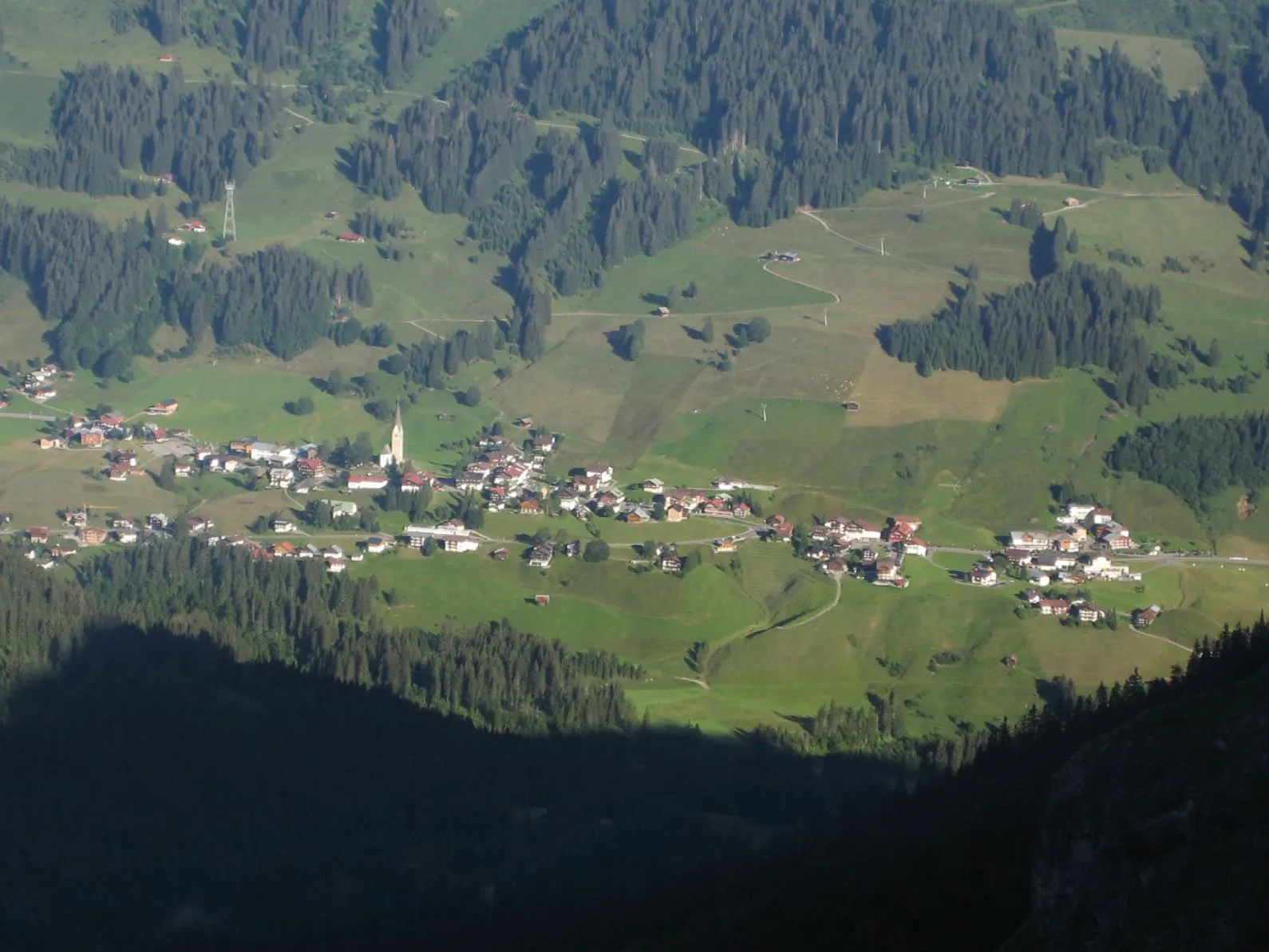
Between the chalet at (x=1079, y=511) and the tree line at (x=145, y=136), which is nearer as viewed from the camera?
the chalet at (x=1079, y=511)

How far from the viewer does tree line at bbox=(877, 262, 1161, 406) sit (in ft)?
468

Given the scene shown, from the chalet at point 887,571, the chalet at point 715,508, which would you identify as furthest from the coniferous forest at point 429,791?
the chalet at point 715,508

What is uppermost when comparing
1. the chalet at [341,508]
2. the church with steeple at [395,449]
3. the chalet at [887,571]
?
the chalet at [887,571]

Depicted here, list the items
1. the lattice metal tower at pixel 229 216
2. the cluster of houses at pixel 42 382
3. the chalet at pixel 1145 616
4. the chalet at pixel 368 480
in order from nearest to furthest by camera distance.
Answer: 1. the chalet at pixel 1145 616
2. the chalet at pixel 368 480
3. the cluster of houses at pixel 42 382
4. the lattice metal tower at pixel 229 216

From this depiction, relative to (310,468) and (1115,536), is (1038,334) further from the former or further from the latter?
(310,468)

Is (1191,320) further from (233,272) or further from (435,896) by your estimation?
(435,896)

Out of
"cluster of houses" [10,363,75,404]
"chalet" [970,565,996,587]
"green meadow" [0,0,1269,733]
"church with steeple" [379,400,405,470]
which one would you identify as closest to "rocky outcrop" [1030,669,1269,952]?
"green meadow" [0,0,1269,733]

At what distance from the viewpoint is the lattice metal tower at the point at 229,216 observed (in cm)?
16975

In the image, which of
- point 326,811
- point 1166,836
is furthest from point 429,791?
point 1166,836

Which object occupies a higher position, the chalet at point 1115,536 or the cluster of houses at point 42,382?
the chalet at point 1115,536

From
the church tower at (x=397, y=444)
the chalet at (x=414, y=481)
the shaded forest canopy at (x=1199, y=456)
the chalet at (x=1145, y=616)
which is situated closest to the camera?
the chalet at (x=1145, y=616)

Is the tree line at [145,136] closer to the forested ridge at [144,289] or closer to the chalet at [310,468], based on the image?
the forested ridge at [144,289]

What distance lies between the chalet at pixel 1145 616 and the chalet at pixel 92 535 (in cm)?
A: 5586

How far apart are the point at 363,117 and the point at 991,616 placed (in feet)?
333
